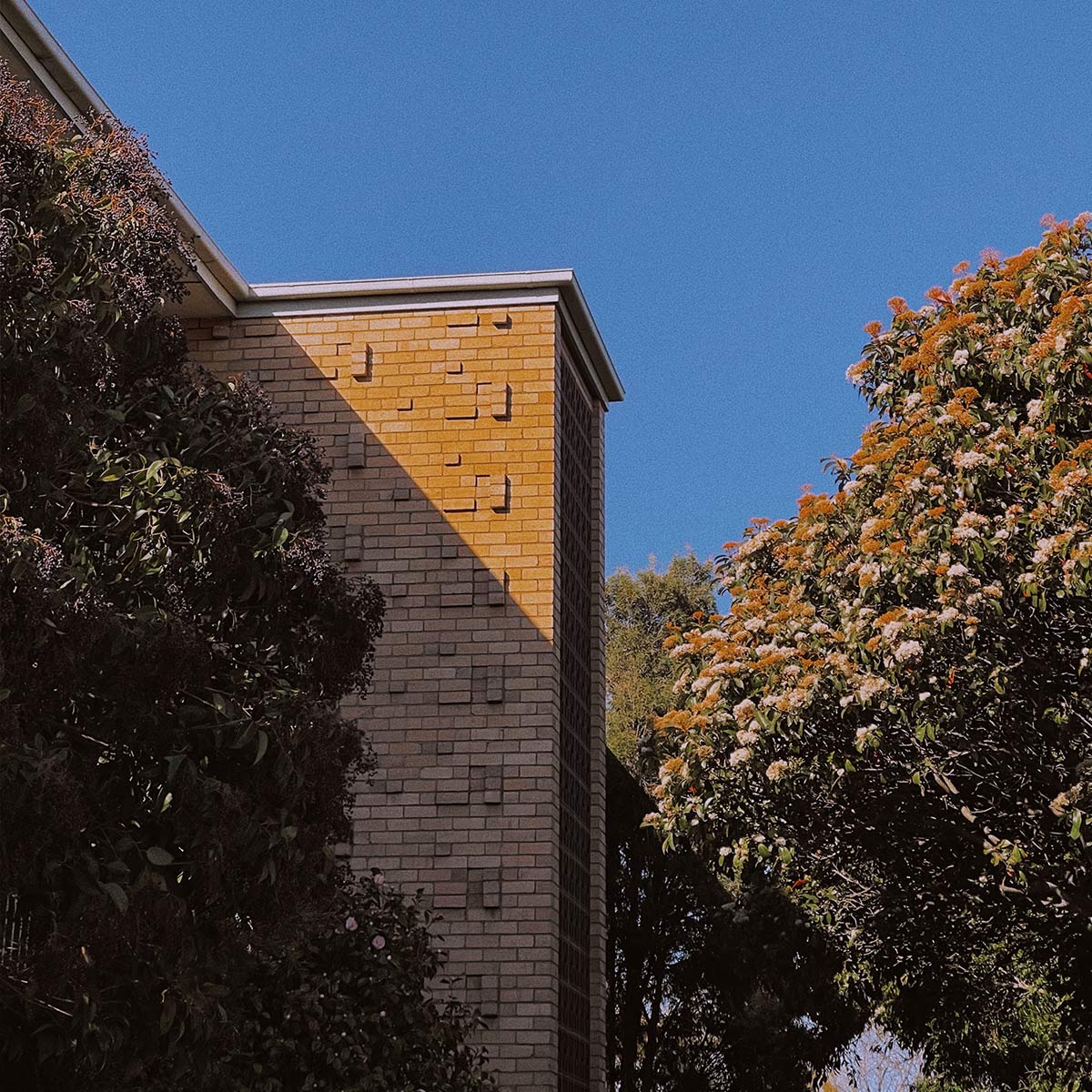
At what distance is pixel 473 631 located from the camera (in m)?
11.9

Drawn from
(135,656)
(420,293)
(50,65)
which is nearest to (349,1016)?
(135,656)

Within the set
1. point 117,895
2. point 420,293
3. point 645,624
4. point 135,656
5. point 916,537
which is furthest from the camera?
point 645,624

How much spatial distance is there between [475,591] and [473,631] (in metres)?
0.30

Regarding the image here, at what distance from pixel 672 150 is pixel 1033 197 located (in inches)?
202

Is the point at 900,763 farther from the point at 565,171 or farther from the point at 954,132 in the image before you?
the point at 565,171

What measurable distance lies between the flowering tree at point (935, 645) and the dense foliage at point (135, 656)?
353 cm

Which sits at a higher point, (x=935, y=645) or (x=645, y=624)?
(x=645, y=624)

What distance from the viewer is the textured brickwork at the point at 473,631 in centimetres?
1126

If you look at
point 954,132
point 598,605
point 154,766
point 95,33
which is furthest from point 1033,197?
point 154,766

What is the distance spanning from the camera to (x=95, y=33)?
9.66m

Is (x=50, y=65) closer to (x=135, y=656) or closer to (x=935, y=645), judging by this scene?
(x=135, y=656)

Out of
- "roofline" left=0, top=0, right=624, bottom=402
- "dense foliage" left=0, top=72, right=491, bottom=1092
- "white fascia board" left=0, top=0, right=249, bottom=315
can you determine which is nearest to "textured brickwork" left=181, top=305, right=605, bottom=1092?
"roofline" left=0, top=0, right=624, bottom=402

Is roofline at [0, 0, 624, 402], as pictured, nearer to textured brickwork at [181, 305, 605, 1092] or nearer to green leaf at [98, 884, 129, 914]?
textured brickwork at [181, 305, 605, 1092]

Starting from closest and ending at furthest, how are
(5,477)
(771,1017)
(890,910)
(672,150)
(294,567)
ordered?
(5,477) < (294,567) < (890,910) < (672,150) < (771,1017)
